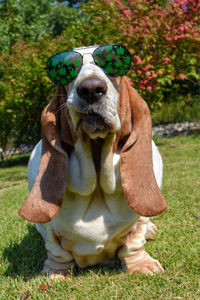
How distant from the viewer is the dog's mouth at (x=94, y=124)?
1.94 meters

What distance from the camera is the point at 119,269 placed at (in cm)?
248

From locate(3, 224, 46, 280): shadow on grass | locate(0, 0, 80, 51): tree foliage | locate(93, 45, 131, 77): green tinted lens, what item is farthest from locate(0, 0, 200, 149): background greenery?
locate(0, 0, 80, 51): tree foliage

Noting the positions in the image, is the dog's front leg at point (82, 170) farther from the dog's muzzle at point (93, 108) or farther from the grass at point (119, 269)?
the grass at point (119, 269)

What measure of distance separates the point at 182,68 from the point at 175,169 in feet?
13.7

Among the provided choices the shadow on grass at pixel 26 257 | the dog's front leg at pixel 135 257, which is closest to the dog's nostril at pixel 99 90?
the dog's front leg at pixel 135 257

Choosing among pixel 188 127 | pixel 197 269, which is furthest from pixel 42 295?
pixel 188 127

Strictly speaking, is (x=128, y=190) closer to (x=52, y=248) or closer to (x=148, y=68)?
(x=52, y=248)

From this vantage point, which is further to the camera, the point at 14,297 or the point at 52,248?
the point at 52,248

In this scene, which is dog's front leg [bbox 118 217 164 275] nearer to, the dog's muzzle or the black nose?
the dog's muzzle

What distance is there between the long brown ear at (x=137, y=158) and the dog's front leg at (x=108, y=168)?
0.25 ft

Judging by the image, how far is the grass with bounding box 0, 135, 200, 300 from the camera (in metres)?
2.12

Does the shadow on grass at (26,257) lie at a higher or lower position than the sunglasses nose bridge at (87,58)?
lower

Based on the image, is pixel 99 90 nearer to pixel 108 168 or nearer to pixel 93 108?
pixel 93 108

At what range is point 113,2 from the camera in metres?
8.71
